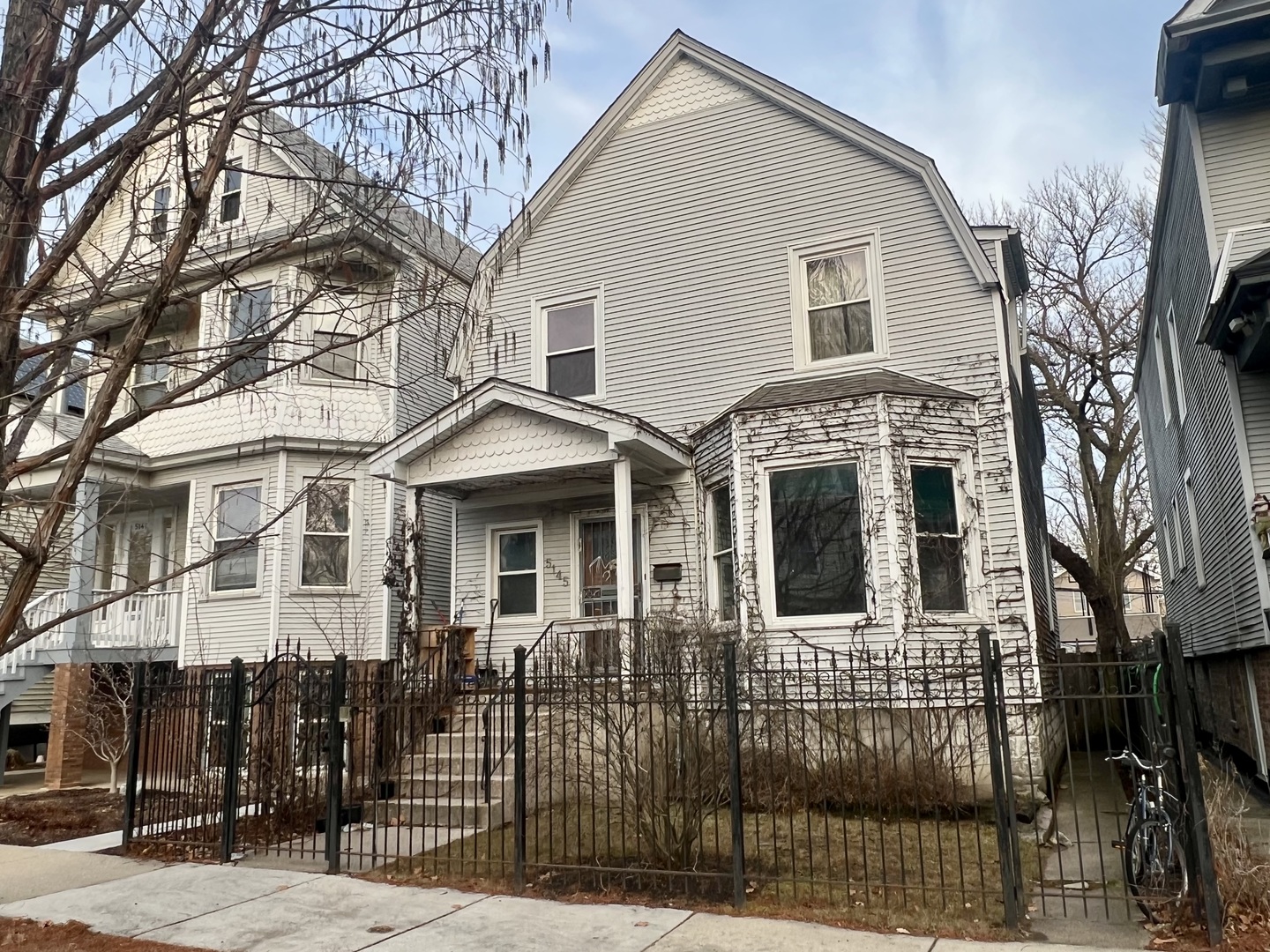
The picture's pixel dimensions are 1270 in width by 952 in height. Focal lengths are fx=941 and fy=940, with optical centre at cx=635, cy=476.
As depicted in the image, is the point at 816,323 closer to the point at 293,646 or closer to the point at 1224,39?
the point at 1224,39

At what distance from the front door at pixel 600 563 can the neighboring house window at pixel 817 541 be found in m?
2.40

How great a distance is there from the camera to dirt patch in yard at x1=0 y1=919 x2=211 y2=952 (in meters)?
6.00

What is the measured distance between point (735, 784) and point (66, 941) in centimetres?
453

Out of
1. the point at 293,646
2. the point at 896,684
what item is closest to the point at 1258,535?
the point at 896,684

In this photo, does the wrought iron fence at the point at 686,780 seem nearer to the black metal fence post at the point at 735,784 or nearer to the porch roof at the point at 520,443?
the black metal fence post at the point at 735,784

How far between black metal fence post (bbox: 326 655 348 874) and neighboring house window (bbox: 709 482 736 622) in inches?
209

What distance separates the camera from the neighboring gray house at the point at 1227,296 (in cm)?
1006

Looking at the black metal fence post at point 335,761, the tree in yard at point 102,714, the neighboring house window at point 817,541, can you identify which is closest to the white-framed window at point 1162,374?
the neighboring house window at point 817,541

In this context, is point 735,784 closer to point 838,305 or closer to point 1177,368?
point 838,305

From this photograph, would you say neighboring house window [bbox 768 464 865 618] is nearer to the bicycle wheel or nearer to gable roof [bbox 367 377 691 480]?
gable roof [bbox 367 377 691 480]

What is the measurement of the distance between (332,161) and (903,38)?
6.17 meters

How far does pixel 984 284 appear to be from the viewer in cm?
1171

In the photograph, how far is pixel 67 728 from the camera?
14070 millimetres

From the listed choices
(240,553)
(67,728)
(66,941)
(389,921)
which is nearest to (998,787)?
(389,921)
